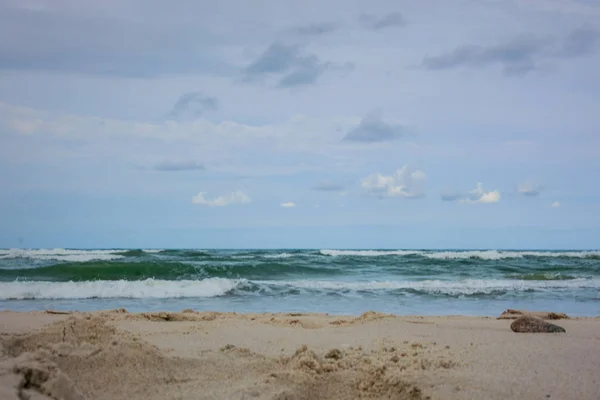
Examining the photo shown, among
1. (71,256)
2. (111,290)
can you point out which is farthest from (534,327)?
(71,256)

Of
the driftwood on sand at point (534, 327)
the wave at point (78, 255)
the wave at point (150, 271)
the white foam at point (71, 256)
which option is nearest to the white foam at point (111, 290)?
the wave at point (150, 271)

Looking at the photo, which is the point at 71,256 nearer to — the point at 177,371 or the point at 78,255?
the point at 78,255

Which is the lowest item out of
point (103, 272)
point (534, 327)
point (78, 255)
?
point (103, 272)

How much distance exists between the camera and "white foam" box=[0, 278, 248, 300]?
12.0 m

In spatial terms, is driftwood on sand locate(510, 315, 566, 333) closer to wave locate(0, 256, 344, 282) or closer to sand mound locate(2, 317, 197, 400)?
sand mound locate(2, 317, 197, 400)

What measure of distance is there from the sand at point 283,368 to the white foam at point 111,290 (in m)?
7.74

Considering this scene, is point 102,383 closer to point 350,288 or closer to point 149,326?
point 149,326

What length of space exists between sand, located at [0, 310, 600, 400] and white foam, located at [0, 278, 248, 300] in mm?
7741

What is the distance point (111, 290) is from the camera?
12.7 m

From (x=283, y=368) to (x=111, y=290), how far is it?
32.8ft

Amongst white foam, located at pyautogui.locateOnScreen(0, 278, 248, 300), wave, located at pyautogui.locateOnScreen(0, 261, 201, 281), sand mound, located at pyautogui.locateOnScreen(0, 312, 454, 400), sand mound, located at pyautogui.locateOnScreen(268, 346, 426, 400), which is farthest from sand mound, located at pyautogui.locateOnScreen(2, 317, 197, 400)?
wave, located at pyautogui.locateOnScreen(0, 261, 201, 281)

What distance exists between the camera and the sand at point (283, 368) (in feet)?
10.1

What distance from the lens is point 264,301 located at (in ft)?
37.7

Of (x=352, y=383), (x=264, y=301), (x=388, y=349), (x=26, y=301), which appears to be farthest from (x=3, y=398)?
(x=26, y=301)
